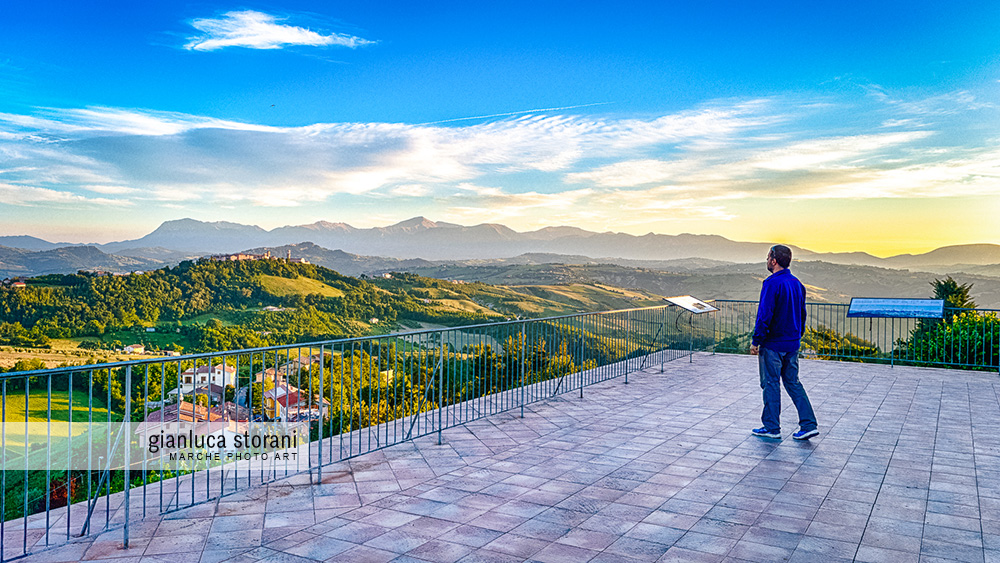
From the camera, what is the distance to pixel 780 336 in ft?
19.1

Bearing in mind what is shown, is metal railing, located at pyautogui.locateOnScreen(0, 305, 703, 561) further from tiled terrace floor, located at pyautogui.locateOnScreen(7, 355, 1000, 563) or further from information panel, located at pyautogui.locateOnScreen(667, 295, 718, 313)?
information panel, located at pyautogui.locateOnScreen(667, 295, 718, 313)

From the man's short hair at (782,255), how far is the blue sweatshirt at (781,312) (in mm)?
88

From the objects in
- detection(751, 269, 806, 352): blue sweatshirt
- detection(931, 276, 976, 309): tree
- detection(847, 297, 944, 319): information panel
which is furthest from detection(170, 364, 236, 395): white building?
detection(931, 276, 976, 309): tree

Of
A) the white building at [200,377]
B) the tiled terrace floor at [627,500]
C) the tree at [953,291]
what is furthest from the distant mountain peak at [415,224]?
the white building at [200,377]

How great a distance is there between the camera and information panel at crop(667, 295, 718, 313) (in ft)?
34.2

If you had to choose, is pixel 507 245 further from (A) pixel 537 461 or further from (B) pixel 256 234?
(A) pixel 537 461

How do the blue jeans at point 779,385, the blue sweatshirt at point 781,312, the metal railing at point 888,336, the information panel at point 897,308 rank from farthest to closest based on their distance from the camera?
the metal railing at point 888,336
the information panel at point 897,308
the blue jeans at point 779,385
the blue sweatshirt at point 781,312

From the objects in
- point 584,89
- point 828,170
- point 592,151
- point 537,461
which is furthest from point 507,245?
point 537,461

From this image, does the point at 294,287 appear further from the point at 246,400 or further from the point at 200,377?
the point at 200,377

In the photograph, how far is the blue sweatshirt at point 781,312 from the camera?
5.73 meters

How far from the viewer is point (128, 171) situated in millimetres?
74125

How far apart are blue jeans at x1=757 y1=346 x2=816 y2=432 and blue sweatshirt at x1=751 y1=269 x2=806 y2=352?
0.33 ft

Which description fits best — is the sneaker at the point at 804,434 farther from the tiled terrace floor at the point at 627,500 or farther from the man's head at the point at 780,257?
the man's head at the point at 780,257

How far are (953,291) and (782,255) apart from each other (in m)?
15.4
